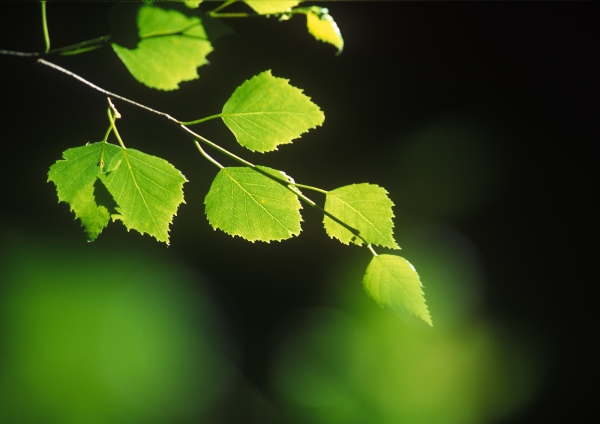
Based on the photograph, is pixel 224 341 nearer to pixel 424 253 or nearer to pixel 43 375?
pixel 43 375

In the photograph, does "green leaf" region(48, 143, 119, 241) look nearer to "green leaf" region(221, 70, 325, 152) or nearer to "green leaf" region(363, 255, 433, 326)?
"green leaf" region(221, 70, 325, 152)

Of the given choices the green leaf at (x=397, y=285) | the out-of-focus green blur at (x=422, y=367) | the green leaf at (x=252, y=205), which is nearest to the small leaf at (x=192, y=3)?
the green leaf at (x=252, y=205)

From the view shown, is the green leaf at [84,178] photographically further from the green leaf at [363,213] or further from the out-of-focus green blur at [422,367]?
the out-of-focus green blur at [422,367]

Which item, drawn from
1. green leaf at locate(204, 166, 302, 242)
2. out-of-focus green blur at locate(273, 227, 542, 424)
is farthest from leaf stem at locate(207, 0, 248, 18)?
out-of-focus green blur at locate(273, 227, 542, 424)

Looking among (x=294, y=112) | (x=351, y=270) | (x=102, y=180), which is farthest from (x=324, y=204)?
(x=351, y=270)

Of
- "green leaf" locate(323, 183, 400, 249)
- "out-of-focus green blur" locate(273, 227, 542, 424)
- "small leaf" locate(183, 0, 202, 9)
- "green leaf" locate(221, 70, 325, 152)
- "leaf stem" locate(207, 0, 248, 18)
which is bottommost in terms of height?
"out-of-focus green blur" locate(273, 227, 542, 424)

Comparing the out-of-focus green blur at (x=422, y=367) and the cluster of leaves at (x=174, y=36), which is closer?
the cluster of leaves at (x=174, y=36)

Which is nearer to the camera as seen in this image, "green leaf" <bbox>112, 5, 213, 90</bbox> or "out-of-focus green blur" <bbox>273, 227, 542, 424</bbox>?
"green leaf" <bbox>112, 5, 213, 90</bbox>
